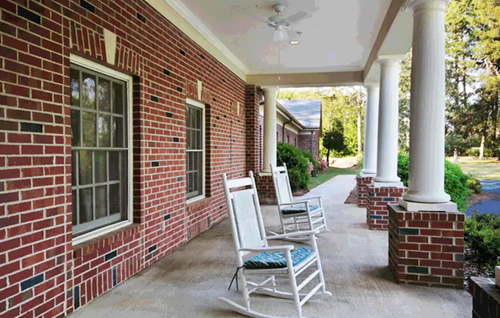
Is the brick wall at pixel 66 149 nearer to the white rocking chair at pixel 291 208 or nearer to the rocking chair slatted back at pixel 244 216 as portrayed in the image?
the rocking chair slatted back at pixel 244 216

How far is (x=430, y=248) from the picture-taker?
3.29 metres

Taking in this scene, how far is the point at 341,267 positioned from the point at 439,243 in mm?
989

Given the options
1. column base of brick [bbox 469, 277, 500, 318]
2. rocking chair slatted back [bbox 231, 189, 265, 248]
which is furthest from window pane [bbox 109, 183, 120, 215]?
column base of brick [bbox 469, 277, 500, 318]

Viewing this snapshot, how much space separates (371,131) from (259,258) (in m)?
5.99

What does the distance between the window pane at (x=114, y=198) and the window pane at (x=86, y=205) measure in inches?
11.8

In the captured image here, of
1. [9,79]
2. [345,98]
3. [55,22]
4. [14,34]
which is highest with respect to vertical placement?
[345,98]

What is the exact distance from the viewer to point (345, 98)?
32.2 metres

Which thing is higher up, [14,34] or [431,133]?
[14,34]

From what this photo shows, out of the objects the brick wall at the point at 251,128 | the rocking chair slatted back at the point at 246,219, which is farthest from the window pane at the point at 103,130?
the brick wall at the point at 251,128

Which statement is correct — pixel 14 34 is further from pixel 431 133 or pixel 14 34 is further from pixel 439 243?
pixel 439 243

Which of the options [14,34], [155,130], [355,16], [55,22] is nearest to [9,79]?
[14,34]

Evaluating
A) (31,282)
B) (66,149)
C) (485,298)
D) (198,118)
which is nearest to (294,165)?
(198,118)

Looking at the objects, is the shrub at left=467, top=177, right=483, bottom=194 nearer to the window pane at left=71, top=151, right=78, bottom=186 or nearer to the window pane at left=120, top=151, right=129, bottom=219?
the window pane at left=120, top=151, right=129, bottom=219

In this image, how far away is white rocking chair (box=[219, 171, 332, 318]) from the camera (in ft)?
8.67
